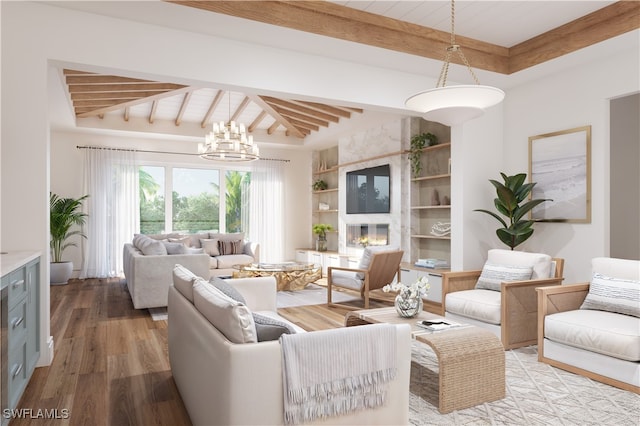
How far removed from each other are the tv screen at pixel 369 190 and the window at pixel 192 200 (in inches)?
105

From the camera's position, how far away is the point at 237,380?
1.77m

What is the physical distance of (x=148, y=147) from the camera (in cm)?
841

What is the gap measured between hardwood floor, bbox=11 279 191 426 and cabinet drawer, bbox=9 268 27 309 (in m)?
0.68

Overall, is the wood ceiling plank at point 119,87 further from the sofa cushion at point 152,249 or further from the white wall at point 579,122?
the white wall at point 579,122

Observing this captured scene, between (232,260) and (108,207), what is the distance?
→ 2.75m

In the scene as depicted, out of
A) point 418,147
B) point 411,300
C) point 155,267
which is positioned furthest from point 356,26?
point 155,267

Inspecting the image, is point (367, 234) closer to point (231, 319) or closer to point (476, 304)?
point (476, 304)

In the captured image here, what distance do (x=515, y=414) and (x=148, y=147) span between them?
26.0 ft

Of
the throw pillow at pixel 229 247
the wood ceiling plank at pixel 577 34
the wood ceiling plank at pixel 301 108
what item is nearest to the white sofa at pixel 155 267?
the throw pillow at pixel 229 247

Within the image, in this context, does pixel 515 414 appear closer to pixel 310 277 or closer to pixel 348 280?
pixel 348 280

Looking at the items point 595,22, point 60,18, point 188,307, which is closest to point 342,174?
point 595,22

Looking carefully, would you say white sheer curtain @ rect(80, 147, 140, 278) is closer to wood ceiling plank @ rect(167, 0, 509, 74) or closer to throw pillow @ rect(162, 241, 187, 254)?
throw pillow @ rect(162, 241, 187, 254)

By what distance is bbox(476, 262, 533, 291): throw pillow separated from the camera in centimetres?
389

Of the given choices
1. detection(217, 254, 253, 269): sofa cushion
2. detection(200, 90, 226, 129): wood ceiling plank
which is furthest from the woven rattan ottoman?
detection(200, 90, 226, 129): wood ceiling plank
